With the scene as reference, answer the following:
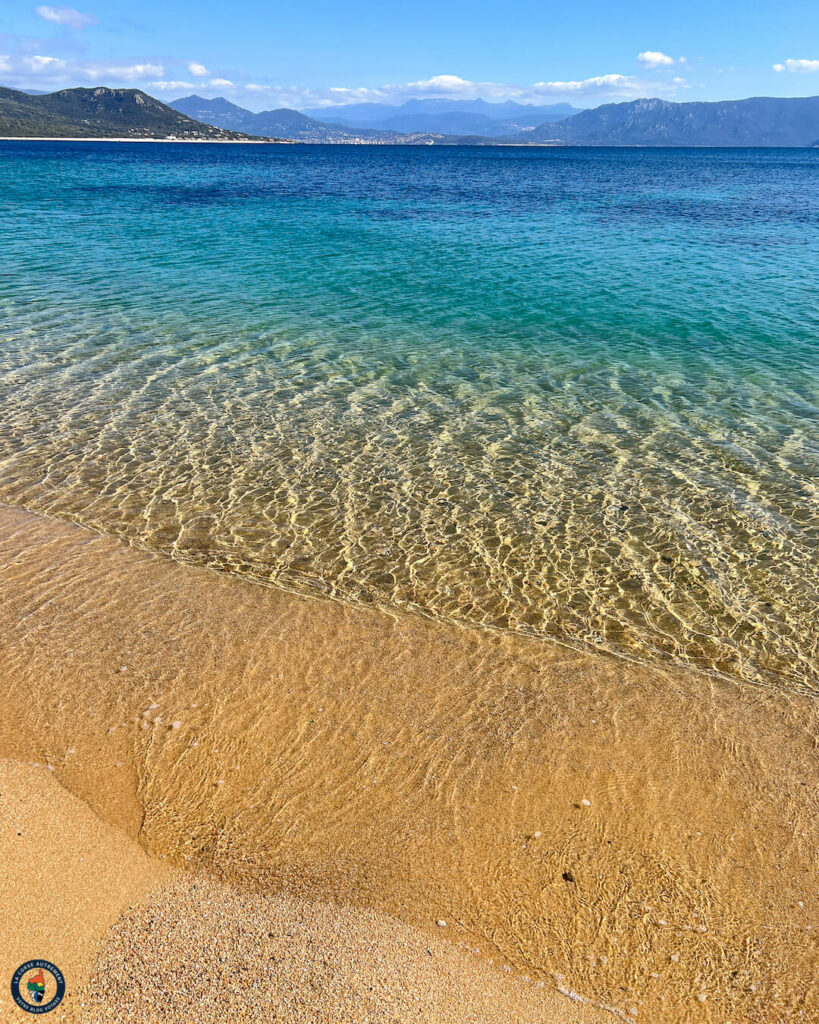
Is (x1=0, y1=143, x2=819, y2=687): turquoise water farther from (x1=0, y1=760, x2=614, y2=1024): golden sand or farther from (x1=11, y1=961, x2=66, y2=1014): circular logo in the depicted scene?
(x1=11, y1=961, x2=66, y2=1014): circular logo

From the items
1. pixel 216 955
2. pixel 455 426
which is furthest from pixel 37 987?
pixel 455 426

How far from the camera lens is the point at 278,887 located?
16.8ft

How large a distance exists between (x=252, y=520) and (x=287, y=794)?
16.8ft

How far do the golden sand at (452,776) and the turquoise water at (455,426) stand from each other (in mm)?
925

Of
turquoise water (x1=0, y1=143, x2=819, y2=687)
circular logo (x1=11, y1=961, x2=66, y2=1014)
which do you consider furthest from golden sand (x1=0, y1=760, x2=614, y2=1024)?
turquoise water (x1=0, y1=143, x2=819, y2=687)

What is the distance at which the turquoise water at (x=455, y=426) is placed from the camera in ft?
29.6

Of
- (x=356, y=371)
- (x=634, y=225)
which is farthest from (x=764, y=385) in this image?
(x=634, y=225)

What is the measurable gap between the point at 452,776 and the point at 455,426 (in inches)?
334

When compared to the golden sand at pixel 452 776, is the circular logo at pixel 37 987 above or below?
above

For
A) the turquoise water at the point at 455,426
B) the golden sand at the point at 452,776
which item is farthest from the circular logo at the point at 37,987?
the turquoise water at the point at 455,426

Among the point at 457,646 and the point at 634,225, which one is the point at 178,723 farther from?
the point at 634,225

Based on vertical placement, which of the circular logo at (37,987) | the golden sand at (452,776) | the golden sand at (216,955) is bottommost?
the golden sand at (452,776)

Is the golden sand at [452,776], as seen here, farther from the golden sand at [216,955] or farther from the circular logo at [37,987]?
the circular logo at [37,987]

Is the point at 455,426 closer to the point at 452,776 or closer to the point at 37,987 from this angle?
the point at 452,776
